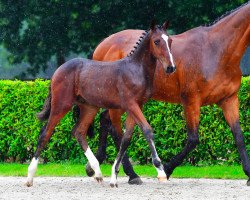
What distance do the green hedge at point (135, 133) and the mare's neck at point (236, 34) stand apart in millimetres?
2492

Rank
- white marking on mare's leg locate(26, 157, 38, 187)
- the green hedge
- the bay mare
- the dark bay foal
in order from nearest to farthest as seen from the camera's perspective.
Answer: the dark bay foal
white marking on mare's leg locate(26, 157, 38, 187)
the bay mare
the green hedge

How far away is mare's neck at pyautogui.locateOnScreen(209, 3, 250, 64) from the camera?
11.7 meters

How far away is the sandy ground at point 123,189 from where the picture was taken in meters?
10.3

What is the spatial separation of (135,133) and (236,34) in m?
3.49

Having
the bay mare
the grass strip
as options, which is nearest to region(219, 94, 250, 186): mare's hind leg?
the bay mare

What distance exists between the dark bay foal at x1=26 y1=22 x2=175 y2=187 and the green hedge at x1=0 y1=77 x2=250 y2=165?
267 cm

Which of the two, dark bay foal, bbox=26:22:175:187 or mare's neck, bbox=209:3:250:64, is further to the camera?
mare's neck, bbox=209:3:250:64

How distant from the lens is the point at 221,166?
14.2 metres

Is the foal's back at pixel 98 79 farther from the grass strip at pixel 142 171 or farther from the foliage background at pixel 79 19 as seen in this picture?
the foliage background at pixel 79 19

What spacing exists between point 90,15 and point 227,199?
15416 mm

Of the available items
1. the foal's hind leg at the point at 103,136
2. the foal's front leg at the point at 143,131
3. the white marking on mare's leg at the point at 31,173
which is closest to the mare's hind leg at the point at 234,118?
the foal's front leg at the point at 143,131

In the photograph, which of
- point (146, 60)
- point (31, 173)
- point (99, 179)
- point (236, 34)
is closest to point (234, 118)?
point (236, 34)

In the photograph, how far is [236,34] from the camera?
38.6ft

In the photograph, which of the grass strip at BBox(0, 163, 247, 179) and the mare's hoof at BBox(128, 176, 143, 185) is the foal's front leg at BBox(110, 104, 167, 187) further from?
the grass strip at BBox(0, 163, 247, 179)
